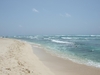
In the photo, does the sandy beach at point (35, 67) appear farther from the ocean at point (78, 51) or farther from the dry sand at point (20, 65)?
the ocean at point (78, 51)

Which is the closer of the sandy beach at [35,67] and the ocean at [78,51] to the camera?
the sandy beach at [35,67]

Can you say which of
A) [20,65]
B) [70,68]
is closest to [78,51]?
[70,68]

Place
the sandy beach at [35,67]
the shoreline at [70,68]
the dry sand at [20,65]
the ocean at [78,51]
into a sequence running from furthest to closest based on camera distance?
1. the ocean at [78,51]
2. the shoreline at [70,68]
3. the sandy beach at [35,67]
4. the dry sand at [20,65]

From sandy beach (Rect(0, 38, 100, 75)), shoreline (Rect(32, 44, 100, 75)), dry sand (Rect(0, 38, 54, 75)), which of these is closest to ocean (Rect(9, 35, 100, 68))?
shoreline (Rect(32, 44, 100, 75))

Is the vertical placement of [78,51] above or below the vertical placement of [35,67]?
below

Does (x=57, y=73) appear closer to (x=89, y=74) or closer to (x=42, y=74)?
(x=42, y=74)

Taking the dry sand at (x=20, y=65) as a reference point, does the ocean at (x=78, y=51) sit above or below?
below

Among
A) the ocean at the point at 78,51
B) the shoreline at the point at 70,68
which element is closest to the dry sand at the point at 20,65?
the shoreline at the point at 70,68

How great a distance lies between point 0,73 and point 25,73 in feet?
3.71

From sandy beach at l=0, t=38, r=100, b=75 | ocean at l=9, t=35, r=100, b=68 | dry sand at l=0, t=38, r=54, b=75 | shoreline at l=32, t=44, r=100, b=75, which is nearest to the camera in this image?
dry sand at l=0, t=38, r=54, b=75

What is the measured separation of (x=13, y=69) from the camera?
6.78 m

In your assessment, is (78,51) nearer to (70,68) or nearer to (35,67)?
(70,68)

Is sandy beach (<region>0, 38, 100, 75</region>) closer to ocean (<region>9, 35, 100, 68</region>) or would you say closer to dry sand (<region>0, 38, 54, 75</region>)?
dry sand (<region>0, 38, 54, 75</region>)

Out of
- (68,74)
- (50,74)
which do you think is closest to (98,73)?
(68,74)
